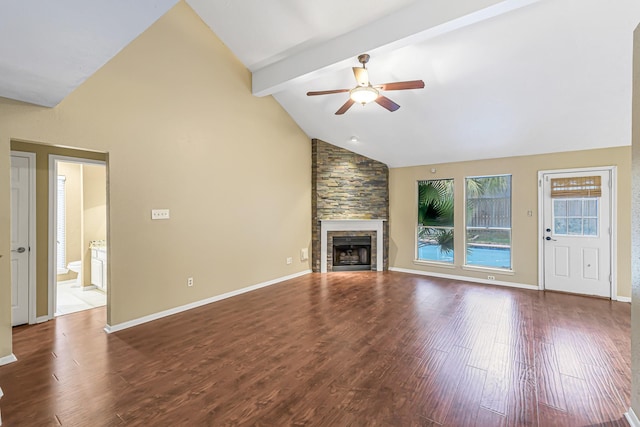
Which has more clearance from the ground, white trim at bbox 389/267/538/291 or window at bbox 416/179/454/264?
window at bbox 416/179/454/264

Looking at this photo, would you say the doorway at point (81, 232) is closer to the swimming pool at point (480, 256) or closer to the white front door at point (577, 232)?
the swimming pool at point (480, 256)

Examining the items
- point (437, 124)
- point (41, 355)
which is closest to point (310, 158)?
point (437, 124)

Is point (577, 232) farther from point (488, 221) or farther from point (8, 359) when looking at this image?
point (8, 359)

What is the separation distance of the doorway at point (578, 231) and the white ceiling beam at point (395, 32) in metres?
3.57

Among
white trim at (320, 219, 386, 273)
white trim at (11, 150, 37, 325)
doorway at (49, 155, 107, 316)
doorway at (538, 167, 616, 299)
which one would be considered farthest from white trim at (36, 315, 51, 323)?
doorway at (538, 167, 616, 299)

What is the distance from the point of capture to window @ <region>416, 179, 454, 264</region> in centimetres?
597

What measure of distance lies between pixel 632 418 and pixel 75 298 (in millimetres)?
6501

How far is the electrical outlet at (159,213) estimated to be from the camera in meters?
3.61

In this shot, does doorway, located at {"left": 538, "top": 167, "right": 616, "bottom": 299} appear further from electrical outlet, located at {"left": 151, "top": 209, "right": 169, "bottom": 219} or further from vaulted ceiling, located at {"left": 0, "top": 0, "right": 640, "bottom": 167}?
electrical outlet, located at {"left": 151, "top": 209, "right": 169, "bottom": 219}

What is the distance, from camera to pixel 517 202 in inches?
204

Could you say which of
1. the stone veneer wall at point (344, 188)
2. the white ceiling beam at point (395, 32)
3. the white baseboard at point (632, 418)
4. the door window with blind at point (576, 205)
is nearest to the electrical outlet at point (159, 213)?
the white ceiling beam at point (395, 32)

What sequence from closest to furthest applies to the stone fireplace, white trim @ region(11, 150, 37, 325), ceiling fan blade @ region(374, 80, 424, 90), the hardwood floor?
1. the hardwood floor
2. ceiling fan blade @ region(374, 80, 424, 90)
3. white trim @ region(11, 150, 37, 325)
4. the stone fireplace

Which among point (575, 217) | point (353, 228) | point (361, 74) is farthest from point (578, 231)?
point (361, 74)

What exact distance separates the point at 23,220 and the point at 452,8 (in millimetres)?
5256
